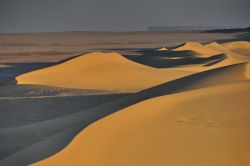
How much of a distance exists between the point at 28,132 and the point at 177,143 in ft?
17.3

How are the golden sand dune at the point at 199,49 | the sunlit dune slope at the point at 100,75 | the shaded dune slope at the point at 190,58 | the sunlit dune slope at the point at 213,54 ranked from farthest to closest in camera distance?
the golden sand dune at the point at 199,49
the shaded dune slope at the point at 190,58
the sunlit dune slope at the point at 213,54
the sunlit dune slope at the point at 100,75

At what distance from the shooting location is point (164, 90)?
14.2 meters

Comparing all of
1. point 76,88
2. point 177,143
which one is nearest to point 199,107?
point 177,143

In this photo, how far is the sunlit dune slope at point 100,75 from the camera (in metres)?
21.9

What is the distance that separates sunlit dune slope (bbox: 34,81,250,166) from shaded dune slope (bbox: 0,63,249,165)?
820 mm

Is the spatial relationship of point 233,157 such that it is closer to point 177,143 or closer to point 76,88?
point 177,143

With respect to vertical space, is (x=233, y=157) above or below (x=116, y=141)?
below

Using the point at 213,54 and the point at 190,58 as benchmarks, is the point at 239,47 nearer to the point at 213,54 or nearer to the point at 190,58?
the point at 213,54

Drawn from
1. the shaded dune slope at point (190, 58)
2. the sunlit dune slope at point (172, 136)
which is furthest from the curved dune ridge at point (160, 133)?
the shaded dune slope at point (190, 58)

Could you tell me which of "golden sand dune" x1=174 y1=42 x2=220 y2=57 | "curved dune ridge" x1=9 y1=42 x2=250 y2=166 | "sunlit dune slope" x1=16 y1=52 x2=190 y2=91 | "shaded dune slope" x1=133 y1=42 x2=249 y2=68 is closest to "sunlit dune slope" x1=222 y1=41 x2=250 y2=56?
"shaded dune slope" x1=133 y1=42 x2=249 y2=68

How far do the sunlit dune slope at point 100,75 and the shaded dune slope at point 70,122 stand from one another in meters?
6.03

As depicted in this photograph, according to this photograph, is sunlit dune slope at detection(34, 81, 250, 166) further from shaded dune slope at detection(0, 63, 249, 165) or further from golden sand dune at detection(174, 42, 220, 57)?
golden sand dune at detection(174, 42, 220, 57)

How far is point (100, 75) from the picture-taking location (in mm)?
23891

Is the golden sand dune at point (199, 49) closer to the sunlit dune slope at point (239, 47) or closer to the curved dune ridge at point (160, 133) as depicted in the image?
the sunlit dune slope at point (239, 47)
